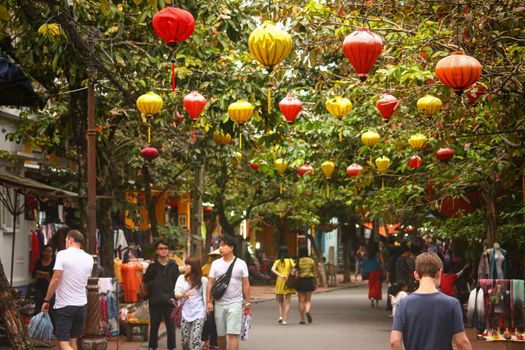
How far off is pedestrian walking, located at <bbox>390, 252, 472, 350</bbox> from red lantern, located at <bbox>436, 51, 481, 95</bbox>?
357cm

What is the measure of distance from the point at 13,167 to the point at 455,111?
1180 centimetres

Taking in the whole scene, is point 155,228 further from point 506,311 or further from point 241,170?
point 506,311

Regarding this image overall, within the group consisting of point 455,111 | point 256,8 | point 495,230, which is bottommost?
point 495,230

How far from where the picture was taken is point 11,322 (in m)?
13.1

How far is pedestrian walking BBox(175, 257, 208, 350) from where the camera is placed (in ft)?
50.5

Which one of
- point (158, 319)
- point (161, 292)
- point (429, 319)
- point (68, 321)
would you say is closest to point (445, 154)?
point (161, 292)

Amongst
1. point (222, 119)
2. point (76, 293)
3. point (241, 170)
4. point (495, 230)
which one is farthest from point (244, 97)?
point (241, 170)

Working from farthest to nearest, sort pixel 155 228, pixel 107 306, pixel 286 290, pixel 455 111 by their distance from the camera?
1. pixel 155 228
2. pixel 286 290
3. pixel 107 306
4. pixel 455 111

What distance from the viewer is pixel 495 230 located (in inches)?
794

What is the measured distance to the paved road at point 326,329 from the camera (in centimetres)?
1975

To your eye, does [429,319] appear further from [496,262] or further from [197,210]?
[197,210]

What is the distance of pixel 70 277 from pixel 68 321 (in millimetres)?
566

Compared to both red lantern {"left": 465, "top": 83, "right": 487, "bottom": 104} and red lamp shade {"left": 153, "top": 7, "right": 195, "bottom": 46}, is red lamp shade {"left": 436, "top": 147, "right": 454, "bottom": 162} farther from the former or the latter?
red lamp shade {"left": 153, "top": 7, "right": 195, "bottom": 46}

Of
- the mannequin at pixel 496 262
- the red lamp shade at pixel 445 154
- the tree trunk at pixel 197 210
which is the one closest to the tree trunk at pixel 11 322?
the red lamp shade at pixel 445 154
